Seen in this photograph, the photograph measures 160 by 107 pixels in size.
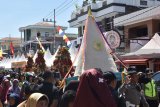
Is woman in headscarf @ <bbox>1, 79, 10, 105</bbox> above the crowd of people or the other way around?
the other way around

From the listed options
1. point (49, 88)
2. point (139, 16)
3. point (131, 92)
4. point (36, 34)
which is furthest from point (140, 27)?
point (36, 34)

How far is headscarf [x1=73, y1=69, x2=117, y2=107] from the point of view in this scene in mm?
3695

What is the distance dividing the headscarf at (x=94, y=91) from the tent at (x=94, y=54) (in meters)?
5.98

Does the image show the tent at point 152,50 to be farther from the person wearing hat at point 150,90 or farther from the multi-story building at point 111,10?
the person wearing hat at point 150,90

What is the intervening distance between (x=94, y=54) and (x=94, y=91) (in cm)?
646

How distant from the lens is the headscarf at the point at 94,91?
3695 mm

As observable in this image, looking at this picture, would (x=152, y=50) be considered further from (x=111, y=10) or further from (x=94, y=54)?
(x=111, y=10)

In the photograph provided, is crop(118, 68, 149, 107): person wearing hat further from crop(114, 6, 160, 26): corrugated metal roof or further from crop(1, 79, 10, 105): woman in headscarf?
crop(114, 6, 160, 26): corrugated metal roof

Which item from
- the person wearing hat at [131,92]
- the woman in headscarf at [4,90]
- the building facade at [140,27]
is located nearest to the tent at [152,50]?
the building facade at [140,27]

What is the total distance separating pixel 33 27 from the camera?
64125 mm

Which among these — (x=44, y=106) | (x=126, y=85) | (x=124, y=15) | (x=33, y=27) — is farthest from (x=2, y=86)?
(x=33, y=27)

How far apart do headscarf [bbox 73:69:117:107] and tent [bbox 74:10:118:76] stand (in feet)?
19.6

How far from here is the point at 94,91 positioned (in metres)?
3.71

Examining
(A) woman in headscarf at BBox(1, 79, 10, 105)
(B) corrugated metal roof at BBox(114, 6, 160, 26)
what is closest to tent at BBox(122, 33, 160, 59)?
(B) corrugated metal roof at BBox(114, 6, 160, 26)
